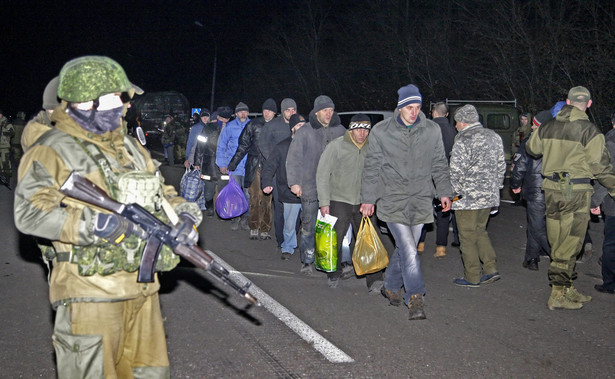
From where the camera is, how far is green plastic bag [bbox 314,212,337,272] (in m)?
6.74

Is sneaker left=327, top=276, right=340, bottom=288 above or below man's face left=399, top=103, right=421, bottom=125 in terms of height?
below

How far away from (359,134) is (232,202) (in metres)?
3.20

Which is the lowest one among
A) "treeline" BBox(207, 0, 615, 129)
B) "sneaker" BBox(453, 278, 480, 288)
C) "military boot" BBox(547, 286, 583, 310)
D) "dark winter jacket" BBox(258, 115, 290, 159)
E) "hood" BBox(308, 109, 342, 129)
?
"sneaker" BBox(453, 278, 480, 288)

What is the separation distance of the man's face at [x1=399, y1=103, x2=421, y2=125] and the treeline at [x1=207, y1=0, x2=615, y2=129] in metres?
14.2

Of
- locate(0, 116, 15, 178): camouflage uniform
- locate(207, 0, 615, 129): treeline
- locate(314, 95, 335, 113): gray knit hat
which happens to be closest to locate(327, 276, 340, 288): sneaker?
locate(314, 95, 335, 113): gray knit hat

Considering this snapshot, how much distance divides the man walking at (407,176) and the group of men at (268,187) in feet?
0.04

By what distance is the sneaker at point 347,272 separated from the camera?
23.8 ft

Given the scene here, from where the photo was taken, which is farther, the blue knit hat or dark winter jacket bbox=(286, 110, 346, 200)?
dark winter jacket bbox=(286, 110, 346, 200)

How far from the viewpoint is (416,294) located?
5898mm

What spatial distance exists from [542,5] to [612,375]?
66.2 ft

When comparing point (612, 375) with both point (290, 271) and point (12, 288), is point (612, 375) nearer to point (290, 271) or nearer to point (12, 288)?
point (290, 271)

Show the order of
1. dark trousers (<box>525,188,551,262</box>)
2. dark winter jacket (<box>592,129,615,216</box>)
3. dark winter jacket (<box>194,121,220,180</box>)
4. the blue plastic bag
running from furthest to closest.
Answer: dark winter jacket (<box>194,121,220,180</box>) < the blue plastic bag < dark trousers (<box>525,188,551,262</box>) < dark winter jacket (<box>592,129,615,216</box>)

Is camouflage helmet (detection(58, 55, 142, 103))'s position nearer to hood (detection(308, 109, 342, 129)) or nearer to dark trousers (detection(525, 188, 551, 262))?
hood (detection(308, 109, 342, 129))

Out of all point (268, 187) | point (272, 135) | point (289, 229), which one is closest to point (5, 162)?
point (272, 135)
